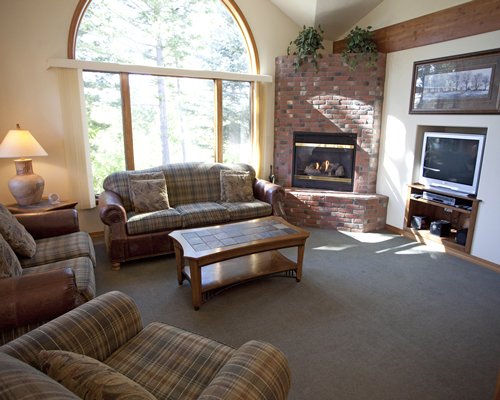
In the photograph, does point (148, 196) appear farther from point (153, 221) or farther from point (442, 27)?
point (442, 27)

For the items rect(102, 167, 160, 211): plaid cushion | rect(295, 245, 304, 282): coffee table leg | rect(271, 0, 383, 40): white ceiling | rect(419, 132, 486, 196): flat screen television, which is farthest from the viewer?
rect(271, 0, 383, 40): white ceiling

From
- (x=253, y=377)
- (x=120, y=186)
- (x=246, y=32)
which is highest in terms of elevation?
(x=246, y=32)

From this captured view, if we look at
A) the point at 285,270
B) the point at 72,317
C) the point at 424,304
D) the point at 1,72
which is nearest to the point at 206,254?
the point at 285,270

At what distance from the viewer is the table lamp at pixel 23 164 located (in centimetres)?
320

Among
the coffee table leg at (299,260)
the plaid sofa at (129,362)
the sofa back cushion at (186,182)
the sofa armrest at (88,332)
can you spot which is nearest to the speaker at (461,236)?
the coffee table leg at (299,260)

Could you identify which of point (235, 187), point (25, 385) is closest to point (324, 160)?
point (235, 187)

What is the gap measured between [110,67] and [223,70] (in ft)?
5.06

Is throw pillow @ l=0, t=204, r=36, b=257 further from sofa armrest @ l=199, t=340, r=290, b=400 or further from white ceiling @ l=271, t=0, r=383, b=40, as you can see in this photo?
white ceiling @ l=271, t=0, r=383, b=40

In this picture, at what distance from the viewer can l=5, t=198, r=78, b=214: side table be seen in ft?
10.6

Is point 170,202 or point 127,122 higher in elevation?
point 127,122

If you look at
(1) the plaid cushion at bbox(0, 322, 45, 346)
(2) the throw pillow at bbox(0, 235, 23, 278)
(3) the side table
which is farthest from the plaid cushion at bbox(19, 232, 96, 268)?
(1) the plaid cushion at bbox(0, 322, 45, 346)

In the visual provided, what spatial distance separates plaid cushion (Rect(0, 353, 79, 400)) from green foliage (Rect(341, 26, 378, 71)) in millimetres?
4587

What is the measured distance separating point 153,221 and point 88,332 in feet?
6.82

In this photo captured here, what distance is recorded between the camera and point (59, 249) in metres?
2.57
